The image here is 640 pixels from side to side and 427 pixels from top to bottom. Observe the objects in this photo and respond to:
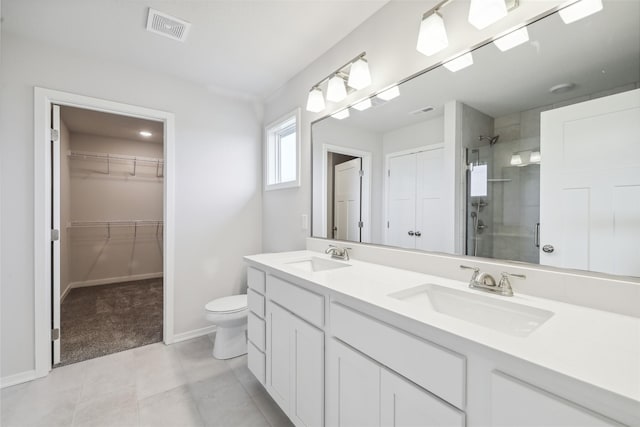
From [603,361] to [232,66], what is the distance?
105 inches

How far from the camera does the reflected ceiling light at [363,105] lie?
1731mm

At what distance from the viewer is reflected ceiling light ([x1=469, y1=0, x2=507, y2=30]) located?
1064 mm

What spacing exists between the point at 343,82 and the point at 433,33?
0.69 m

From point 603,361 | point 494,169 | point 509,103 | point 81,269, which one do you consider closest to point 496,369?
point 603,361

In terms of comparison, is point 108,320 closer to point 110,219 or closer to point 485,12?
point 110,219

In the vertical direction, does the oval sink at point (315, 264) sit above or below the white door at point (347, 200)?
below

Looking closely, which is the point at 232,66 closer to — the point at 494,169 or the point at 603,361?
the point at 494,169

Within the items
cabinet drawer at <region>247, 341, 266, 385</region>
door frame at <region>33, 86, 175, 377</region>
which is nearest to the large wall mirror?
cabinet drawer at <region>247, 341, 266, 385</region>

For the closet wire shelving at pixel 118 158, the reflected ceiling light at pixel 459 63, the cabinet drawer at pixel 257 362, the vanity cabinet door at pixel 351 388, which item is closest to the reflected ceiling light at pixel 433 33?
the reflected ceiling light at pixel 459 63

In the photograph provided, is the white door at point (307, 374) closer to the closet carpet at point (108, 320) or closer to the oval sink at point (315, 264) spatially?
the oval sink at point (315, 264)

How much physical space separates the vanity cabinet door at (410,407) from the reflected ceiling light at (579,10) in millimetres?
1333

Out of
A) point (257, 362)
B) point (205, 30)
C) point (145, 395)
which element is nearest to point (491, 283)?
point (257, 362)

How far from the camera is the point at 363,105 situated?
1.77 metres

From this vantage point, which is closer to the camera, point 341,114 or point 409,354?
point 409,354
